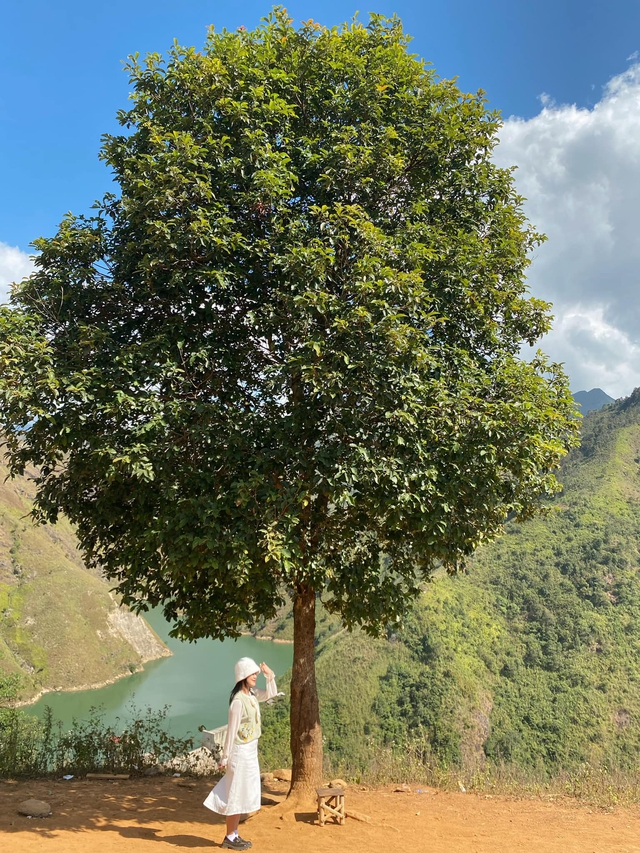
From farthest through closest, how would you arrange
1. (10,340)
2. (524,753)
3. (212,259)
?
(524,753) < (212,259) < (10,340)

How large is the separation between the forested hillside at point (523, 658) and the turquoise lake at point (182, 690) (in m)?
9.62

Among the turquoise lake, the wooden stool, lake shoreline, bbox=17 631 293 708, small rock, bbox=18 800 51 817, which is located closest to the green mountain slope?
lake shoreline, bbox=17 631 293 708

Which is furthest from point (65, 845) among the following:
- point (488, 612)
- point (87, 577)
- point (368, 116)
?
point (87, 577)

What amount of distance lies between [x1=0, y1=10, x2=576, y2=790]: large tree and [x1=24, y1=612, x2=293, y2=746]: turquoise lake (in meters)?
39.0

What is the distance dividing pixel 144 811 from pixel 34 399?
4932mm

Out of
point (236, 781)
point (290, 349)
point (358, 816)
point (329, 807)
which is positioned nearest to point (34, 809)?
point (236, 781)

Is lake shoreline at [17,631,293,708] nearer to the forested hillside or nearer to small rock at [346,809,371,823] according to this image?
the forested hillside

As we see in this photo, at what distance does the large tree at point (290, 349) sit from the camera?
6.29 m

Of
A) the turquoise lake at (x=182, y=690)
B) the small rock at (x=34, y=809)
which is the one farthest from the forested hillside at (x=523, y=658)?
the small rock at (x=34, y=809)

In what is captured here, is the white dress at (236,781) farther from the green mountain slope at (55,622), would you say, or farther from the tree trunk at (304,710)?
the green mountain slope at (55,622)

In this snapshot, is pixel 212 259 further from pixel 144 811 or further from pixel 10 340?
pixel 144 811

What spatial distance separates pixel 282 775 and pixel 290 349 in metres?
6.79

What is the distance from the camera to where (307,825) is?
6.76 metres

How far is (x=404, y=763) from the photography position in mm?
9875
